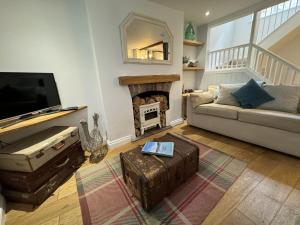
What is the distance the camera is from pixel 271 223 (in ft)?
3.16

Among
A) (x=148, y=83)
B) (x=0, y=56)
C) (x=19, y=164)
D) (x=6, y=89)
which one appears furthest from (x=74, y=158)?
(x=148, y=83)

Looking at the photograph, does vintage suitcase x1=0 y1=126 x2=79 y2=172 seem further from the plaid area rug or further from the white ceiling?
the white ceiling

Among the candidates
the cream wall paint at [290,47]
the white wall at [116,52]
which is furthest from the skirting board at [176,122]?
the cream wall paint at [290,47]

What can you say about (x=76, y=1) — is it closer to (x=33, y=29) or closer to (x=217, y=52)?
(x=33, y=29)

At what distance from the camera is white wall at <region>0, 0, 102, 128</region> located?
4.69 feet

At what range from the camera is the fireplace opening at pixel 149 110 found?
90.4 inches

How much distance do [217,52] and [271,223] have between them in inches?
131

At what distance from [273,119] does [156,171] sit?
5.49 ft

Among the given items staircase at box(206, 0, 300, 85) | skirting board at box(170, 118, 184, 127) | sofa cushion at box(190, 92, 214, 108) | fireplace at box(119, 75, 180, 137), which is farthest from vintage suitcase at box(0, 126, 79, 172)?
staircase at box(206, 0, 300, 85)

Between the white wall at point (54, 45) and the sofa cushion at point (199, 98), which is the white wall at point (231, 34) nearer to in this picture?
the sofa cushion at point (199, 98)

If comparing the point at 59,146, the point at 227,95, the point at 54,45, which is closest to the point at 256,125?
the point at 227,95

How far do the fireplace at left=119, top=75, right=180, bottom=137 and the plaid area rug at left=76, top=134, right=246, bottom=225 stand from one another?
90cm

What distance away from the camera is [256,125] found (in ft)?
6.15

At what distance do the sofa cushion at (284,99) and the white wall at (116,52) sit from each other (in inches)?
64.7
